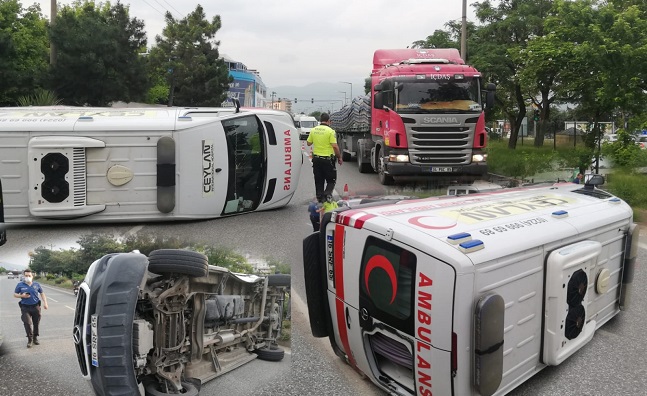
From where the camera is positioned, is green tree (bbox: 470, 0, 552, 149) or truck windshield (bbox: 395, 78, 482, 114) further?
green tree (bbox: 470, 0, 552, 149)

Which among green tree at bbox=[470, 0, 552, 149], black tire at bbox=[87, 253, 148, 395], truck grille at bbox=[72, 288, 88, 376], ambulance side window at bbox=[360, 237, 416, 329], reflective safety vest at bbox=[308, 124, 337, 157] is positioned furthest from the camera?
green tree at bbox=[470, 0, 552, 149]

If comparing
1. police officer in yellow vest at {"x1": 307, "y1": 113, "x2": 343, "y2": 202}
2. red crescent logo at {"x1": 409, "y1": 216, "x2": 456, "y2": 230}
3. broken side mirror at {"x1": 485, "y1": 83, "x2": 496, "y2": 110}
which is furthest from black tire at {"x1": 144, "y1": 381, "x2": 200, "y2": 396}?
broken side mirror at {"x1": 485, "y1": 83, "x2": 496, "y2": 110}

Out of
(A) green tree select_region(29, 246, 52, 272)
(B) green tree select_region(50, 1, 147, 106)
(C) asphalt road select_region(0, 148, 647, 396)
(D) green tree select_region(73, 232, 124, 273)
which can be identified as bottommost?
(C) asphalt road select_region(0, 148, 647, 396)

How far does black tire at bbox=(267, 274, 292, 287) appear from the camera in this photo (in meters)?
3.18

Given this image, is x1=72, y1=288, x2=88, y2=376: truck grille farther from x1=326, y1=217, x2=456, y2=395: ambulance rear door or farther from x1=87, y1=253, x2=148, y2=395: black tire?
x1=326, y1=217, x2=456, y2=395: ambulance rear door

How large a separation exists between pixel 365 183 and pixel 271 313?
31.0 ft

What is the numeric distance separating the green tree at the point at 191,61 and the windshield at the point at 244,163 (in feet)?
87.7

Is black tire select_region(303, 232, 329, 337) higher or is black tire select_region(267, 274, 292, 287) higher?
black tire select_region(267, 274, 292, 287)

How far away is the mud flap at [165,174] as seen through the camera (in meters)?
6.14

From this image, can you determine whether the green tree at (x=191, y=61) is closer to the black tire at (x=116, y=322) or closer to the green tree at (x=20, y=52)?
the green tree at (x=20, y=52)

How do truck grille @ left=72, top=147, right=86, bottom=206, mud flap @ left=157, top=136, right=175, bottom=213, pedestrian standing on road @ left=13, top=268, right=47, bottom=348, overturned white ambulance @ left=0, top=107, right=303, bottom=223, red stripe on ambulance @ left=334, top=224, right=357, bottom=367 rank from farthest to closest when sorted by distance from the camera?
1. mud flap @ left=157, top=136, right=175, bottom=213
2. truck grille @ left=72, top=147, right=86, bottom=206
3. overturned white ambulance @ left=0, top=107, right=303, bottom=223
4. red stripe on ambulance @ left=334, top=224, right=357, bottom=367
5. pedestrian standing on road @ left=13, top=268, right=47, bottom=348

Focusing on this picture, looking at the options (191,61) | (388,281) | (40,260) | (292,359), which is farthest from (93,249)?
(191,61)

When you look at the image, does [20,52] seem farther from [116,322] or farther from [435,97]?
[116,322]

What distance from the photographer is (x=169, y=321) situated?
2920mm
